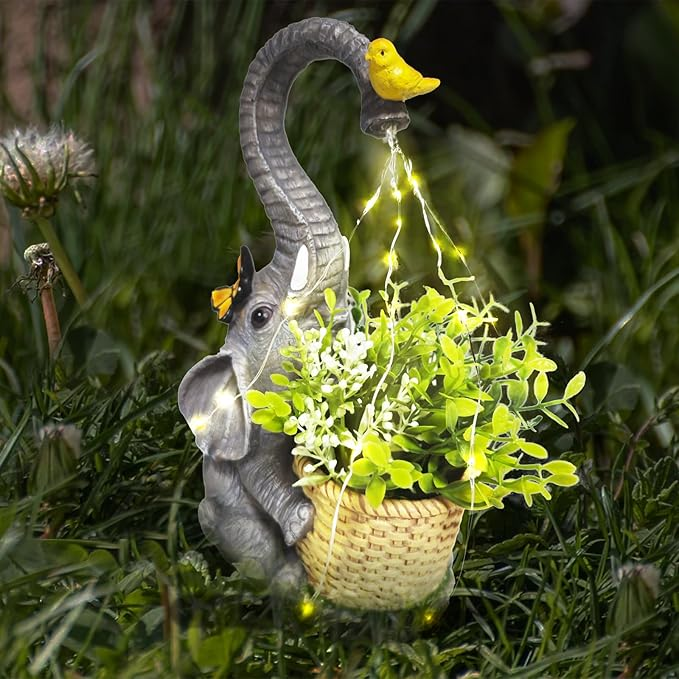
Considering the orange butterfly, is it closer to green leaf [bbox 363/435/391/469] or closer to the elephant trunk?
the elephant trunk

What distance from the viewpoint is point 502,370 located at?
3.26 feet

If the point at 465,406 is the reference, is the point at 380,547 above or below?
below

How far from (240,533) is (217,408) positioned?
0.39 ft

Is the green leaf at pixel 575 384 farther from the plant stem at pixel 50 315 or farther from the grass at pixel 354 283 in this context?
the plant stem at pixel 50 315

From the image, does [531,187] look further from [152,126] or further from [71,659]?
[71,659]

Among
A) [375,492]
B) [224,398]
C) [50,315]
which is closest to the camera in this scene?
[375,492]

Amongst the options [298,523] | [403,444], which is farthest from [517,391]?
[298,523]

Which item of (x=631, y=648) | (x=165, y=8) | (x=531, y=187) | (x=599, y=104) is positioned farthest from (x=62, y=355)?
(x=599, y=104)

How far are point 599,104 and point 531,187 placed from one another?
3.00ft

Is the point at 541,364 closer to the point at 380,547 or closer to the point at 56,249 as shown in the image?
the point at 380,547

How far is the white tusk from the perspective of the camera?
99 centimetres

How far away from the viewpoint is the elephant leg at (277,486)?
990 mm

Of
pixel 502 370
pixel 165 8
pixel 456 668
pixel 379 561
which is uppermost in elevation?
pixel 165 8

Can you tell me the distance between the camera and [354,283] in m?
1.54
